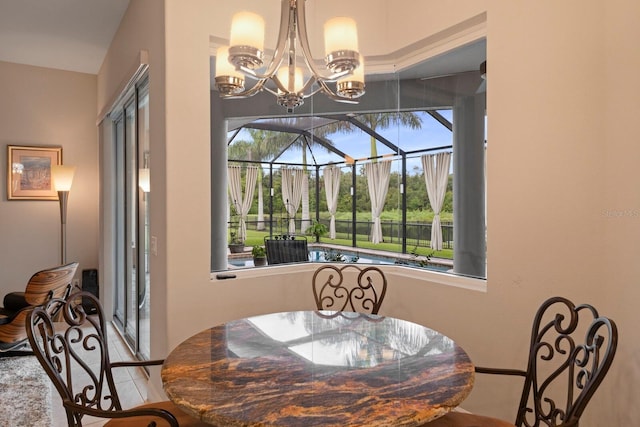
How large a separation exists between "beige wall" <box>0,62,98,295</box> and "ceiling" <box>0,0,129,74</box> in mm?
238

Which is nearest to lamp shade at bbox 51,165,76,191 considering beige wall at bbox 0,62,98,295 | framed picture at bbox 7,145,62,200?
framed picture at bbox 7,145,62,200

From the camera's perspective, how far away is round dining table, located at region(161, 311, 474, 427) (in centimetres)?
108

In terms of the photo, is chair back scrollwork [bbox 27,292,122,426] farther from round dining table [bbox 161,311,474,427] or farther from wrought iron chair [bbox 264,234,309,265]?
wrought iron chair [bbox 264,234,309,265]

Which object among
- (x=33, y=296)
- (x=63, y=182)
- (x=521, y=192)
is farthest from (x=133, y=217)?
(x=521, y=192)

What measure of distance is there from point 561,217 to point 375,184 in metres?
1.41

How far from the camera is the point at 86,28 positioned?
3729 mm

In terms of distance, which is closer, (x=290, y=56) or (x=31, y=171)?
(x=290, y=56)

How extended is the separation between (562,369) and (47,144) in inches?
223

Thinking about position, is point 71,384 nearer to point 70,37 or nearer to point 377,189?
point 377,189

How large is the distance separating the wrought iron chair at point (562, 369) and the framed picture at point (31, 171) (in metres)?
5.21

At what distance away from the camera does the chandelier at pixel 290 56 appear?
154cm

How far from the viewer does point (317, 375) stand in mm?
1326

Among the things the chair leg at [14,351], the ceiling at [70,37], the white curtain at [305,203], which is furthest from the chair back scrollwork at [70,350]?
the ceiling at [70,37]

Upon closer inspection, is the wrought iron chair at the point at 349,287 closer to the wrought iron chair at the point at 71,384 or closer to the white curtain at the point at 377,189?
the white curtain at the point at 377,189
